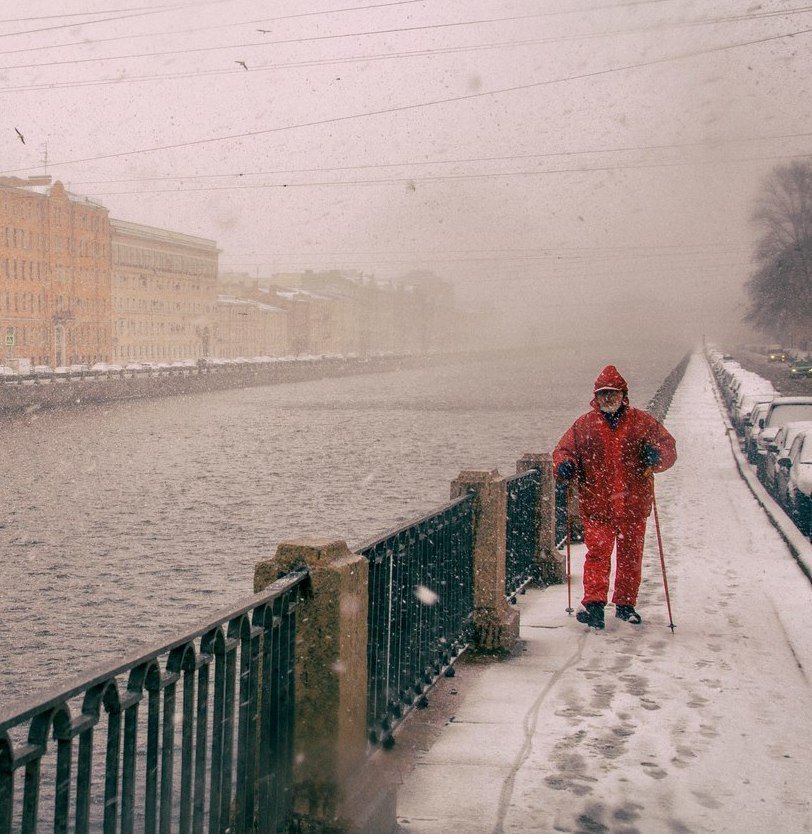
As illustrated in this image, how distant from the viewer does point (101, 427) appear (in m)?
34.4

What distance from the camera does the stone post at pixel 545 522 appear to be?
9.34 m

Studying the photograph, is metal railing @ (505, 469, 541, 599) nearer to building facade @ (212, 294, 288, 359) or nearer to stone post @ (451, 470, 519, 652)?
stone post @ (451, 470, 519, 652)

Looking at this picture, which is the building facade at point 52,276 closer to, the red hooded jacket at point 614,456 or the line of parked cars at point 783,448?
the line of parked cars at point 783,448

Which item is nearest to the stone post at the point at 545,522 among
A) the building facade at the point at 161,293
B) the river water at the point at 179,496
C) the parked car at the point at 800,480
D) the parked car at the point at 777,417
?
the river water at the point at 179,496

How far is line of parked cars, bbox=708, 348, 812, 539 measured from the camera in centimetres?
1357

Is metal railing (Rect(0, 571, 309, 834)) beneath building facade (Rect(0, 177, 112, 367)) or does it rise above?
beneath

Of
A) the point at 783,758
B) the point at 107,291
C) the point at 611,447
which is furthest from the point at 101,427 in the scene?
the point at 107,291

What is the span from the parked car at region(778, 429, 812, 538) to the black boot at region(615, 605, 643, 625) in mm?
6126

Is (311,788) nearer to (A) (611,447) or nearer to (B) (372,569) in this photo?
(B) (372,569)

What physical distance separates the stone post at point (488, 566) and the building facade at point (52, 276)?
220ft

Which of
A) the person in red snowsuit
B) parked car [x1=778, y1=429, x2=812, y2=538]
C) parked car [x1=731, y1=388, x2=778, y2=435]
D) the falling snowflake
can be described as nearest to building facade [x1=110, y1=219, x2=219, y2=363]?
parked car [x1=731, y1=388, x2=778, y2=435]

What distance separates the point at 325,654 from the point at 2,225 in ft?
253

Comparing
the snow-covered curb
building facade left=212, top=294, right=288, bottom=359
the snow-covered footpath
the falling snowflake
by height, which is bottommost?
the snow-covered footpath

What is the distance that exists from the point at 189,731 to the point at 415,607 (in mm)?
2496
